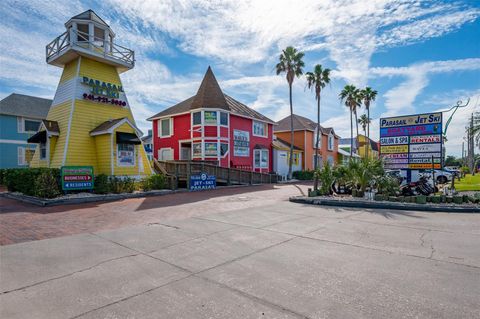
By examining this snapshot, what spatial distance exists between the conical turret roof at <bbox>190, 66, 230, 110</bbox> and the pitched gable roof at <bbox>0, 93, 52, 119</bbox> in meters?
15.9

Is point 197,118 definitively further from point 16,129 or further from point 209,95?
point 16,129

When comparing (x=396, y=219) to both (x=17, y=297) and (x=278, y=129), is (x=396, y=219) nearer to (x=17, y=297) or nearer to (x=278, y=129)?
(x=17, y=297)

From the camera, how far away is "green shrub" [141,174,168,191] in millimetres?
16906

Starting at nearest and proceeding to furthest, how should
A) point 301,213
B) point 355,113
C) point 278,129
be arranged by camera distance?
point 301,213, point 278,129, point 355,113

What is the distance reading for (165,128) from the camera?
29391mm

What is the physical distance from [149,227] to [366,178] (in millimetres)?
10166

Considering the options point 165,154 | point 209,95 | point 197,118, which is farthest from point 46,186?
point 209,95

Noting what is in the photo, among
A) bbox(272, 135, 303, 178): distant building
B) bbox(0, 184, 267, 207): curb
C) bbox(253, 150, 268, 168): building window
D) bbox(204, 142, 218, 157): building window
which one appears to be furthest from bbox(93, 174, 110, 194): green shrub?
bbox(272, 135, 303, 178): distant building

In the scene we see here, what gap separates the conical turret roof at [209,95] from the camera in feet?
83.1

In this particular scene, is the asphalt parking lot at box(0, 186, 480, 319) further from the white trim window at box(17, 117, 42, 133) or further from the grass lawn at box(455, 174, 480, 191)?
the white trim window at box(17, 117, 42, 133)

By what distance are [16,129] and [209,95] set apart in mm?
18888

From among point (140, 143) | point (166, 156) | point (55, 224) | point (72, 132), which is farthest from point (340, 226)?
point (166, 156)

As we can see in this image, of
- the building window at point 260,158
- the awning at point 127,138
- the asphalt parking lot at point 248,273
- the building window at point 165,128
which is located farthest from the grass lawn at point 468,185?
the building window at point 165,128

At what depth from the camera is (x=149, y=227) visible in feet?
26.1
